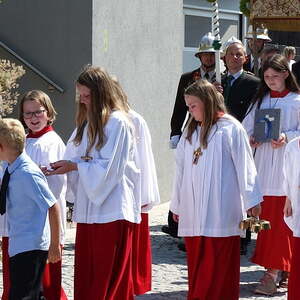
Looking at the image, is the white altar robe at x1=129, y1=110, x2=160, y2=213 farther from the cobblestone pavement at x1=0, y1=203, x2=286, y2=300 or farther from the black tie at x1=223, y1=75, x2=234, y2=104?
the black tie at x1=223, y1=75, x2=234, y2=104

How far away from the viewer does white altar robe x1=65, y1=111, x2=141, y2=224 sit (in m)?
6.69

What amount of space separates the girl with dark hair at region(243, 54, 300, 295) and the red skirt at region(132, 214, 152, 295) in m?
1.02

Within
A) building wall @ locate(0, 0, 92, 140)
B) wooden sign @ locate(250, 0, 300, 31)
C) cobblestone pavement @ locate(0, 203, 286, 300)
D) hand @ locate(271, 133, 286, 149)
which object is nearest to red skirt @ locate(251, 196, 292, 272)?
cobblestone pavement @ locate(0, 203, 286, 300)

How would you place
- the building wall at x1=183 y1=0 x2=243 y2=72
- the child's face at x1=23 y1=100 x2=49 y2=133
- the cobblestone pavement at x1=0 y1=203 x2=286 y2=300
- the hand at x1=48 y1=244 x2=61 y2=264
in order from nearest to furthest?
the hand at x1=48 y1=244 x2=61 y2=264
the child's face at x1=23 y1=100 x2=49 y2=133
the cobblestone pavement at x1=0 y1=203 x2=286 y2=300
the building wall at x1=183 y1=0 x2=243 y2=72

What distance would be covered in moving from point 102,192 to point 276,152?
87.6 inches

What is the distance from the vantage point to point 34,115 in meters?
7.10

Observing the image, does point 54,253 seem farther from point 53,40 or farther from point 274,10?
point 53,40

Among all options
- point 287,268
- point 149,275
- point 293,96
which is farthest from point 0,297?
point 293,96

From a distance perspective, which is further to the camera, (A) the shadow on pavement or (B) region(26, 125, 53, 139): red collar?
(A) the shadow on pavement

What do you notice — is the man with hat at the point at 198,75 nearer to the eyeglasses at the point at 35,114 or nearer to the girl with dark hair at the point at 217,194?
the girl with dark hair at the point at 217,194

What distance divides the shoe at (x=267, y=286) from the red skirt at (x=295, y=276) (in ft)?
4.05

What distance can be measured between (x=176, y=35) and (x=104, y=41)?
1.76m

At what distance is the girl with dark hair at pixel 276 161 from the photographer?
827 centimetres

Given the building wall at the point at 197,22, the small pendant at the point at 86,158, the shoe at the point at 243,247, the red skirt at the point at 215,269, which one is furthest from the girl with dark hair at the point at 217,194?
the building wall at the point at 197,22
